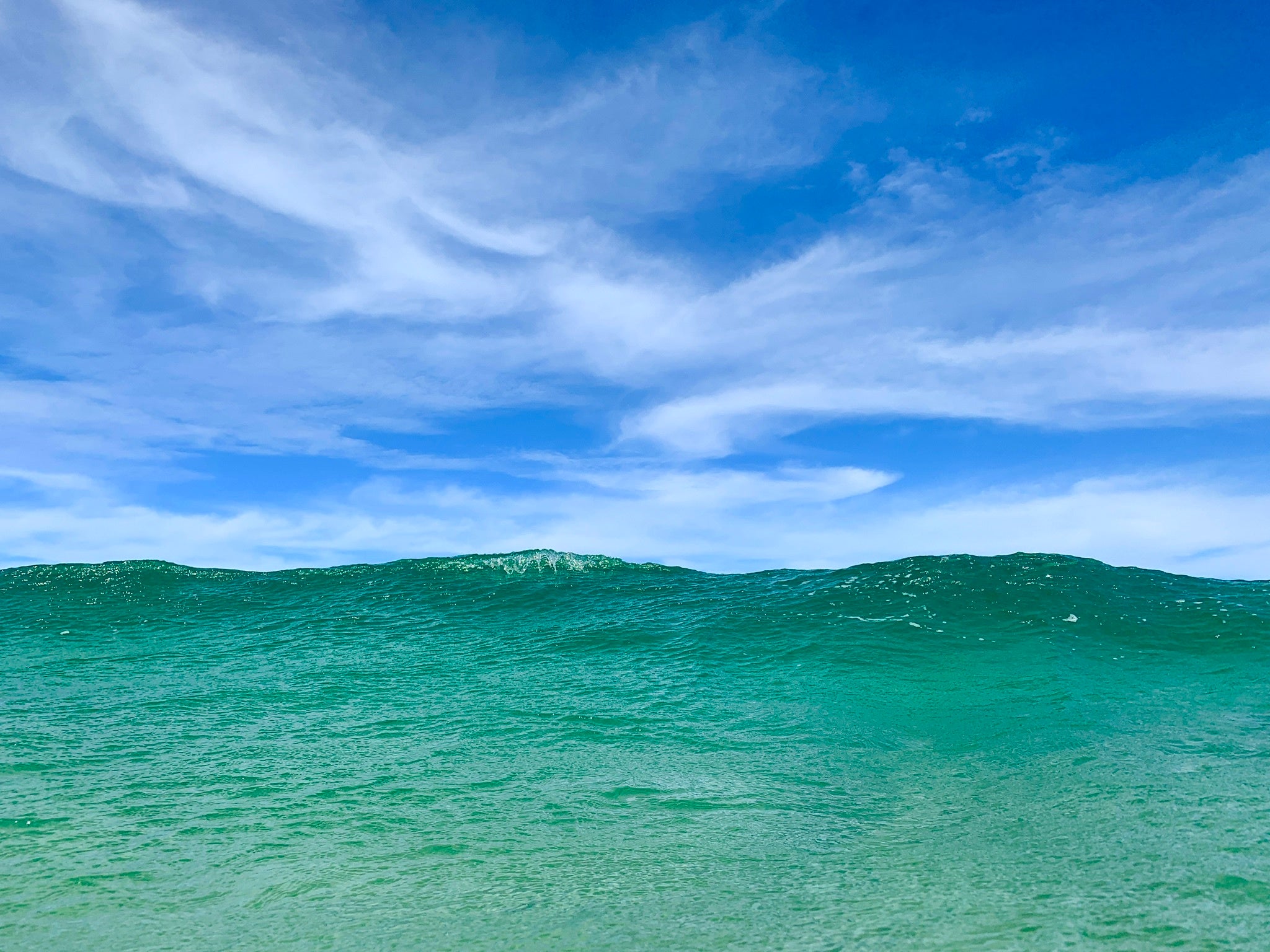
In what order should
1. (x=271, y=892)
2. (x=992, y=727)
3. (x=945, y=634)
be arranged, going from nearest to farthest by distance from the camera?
(x=271, y=892) < (x=992, y=727) < (x=945, y=634)

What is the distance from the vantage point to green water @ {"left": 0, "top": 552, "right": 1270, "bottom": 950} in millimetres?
4004

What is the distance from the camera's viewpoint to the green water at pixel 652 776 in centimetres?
400

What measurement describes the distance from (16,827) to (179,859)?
1416mm

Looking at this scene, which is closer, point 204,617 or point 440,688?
point 440,688

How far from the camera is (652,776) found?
21.5 feet

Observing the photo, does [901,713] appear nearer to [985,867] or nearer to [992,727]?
[992,727]

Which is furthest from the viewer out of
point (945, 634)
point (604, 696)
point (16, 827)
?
point (945, 634)

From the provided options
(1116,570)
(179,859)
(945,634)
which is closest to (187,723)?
(179,859)

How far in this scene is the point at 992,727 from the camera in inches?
315

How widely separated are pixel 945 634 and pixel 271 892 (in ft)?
33.7

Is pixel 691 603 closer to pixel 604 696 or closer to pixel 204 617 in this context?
pixel 604 696

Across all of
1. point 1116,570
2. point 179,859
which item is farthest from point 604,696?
point 1116,570

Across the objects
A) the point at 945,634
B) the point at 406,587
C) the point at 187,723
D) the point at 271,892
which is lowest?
the point at 271,892

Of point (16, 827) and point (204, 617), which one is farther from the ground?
point (204, 617)
